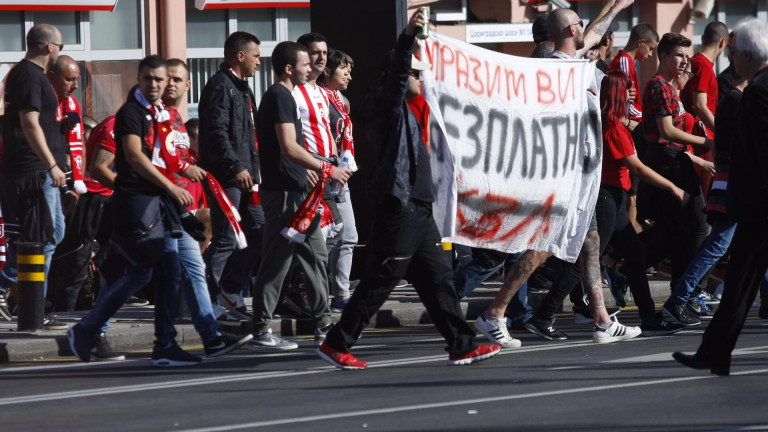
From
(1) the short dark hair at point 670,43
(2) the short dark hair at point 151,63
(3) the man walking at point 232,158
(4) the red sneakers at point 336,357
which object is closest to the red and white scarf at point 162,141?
(2) the short dark hair at point 151,63

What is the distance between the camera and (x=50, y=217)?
36.0 ft

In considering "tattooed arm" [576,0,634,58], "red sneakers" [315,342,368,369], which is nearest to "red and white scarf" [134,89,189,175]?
"red sneakers" [315,342,368,369]

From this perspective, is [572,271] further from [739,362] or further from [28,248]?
[28,248]

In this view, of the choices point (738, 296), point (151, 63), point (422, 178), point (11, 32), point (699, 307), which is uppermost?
point (11, 32)

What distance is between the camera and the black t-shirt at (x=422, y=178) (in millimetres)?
8516

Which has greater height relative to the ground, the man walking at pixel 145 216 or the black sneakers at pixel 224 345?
the man walking at pixel 145 216

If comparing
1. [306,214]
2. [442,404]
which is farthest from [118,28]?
[442,404]

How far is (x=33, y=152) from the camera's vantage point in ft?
36.1

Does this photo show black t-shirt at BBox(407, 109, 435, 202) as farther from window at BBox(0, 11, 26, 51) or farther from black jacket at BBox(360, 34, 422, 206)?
window at BBox(0, 11, 26, 51)

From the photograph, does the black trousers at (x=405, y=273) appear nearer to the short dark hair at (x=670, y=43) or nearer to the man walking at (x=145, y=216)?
the man walking at (x=145, y=216)

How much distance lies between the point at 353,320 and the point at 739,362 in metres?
2.14

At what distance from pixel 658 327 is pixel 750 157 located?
96.6 inches

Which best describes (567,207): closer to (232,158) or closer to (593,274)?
(593,274)

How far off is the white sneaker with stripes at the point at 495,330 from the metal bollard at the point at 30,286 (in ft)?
10.0
